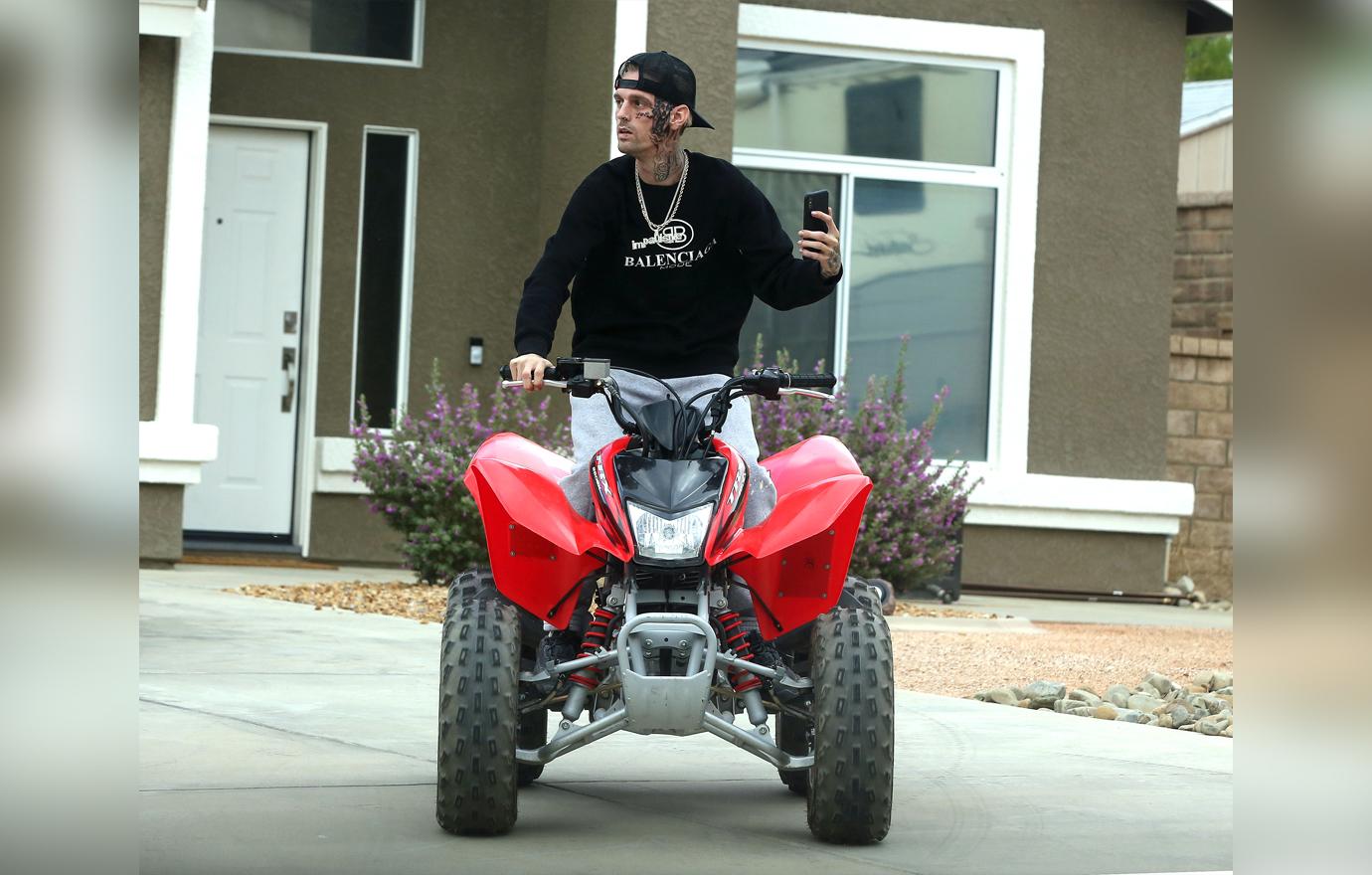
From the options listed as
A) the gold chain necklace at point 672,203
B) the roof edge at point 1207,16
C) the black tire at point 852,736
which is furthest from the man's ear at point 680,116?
the roof edge at point 1207,16

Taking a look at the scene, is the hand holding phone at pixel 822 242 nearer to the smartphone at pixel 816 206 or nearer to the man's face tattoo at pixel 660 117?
the smartphone at pixel 816 206

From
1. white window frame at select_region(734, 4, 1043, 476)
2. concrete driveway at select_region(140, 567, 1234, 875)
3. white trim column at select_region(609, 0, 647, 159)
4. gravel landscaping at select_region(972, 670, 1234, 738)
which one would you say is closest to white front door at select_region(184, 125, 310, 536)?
white trim column at select_region(609, 0, 647, 159)

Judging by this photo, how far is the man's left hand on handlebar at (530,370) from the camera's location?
13.7 feet

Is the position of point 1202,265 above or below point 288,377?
above

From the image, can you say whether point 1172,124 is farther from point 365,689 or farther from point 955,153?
point 365,689

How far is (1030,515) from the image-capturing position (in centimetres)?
1212

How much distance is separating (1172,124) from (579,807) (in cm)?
915

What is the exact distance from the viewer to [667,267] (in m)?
4.55

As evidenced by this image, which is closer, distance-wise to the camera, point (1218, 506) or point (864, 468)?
point (864, 468)

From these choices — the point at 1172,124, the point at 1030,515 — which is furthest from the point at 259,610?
the point at 1172,124

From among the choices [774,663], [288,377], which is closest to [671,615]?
[774,663]

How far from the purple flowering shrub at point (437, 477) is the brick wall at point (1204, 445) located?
5261 mm

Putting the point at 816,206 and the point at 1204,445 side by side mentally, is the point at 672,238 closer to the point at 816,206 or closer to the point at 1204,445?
the point at 816,206

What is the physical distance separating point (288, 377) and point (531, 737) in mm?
7458
